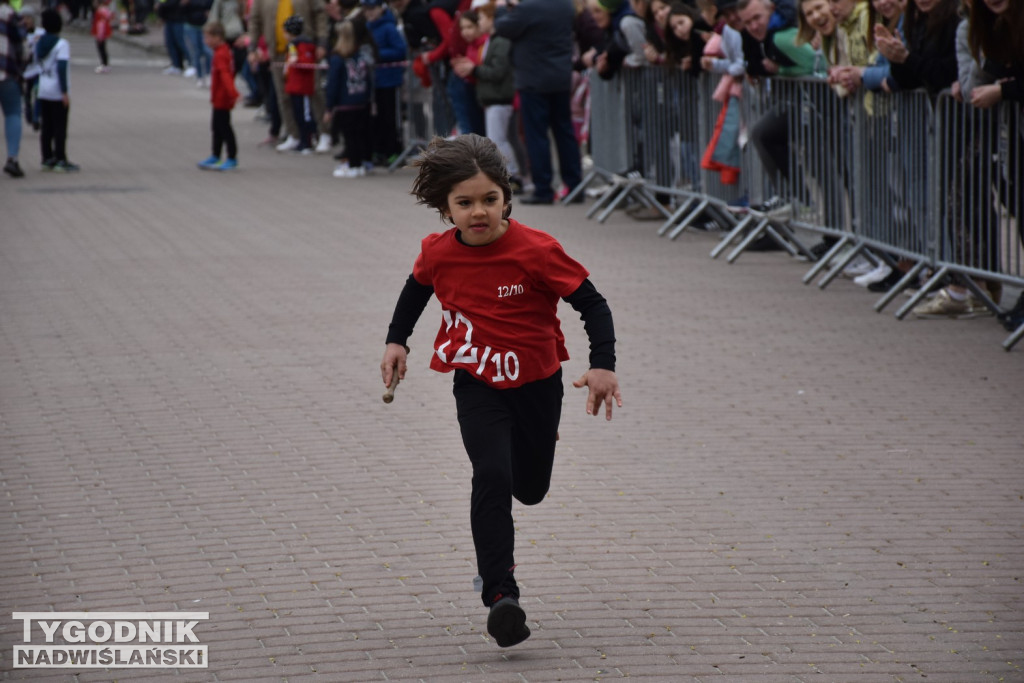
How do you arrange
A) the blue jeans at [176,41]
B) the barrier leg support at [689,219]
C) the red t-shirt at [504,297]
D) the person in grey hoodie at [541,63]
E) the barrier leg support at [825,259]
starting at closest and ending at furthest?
the red t-shirt at [504,297]
the barrier leg support at [825,259]
the barrier leg support at [689,219]
the person in grey hoodie at [541,63]
the blue jeans at [176,41]

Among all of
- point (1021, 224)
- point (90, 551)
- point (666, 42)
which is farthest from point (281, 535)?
point (666, 42)

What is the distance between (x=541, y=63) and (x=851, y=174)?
5337 mm

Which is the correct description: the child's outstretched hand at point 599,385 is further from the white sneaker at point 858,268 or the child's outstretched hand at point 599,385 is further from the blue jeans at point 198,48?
the blue jeans at point 198,48

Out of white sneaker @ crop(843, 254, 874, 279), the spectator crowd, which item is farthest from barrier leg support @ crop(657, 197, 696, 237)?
white sneaker @ crop(843, 254, 874, 279)

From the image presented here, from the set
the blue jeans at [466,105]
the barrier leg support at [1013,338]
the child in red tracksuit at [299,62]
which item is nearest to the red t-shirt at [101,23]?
the child in red tracksuit at [299,62]

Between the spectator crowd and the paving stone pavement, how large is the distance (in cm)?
138

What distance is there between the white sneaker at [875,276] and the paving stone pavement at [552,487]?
0.39ft

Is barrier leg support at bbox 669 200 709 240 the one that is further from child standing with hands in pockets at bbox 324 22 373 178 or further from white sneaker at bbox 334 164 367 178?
white sneaker at bbox 334 164 367 178

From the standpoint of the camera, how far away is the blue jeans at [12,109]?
17.7 meters

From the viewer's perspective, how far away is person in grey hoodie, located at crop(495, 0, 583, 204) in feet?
49.7

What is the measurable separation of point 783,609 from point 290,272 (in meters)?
7.49

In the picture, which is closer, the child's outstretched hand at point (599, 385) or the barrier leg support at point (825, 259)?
the child's outstretched hand at point (599, 385)

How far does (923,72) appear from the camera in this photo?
914 centimetres

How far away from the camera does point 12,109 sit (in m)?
18.0
